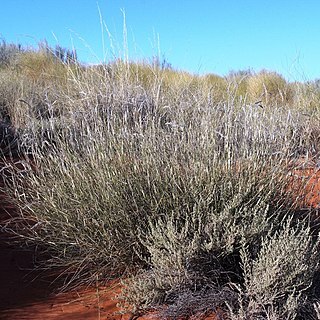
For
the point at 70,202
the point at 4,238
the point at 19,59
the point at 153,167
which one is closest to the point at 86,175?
the point at 70,202

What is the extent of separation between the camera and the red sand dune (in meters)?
3.96

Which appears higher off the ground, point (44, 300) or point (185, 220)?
point (185, 220)

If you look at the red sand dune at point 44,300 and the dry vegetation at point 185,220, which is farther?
the red sand dune at point 44,300

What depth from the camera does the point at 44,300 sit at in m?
4.23

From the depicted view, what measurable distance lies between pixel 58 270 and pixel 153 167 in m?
1.35

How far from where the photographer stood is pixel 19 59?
16188 mm

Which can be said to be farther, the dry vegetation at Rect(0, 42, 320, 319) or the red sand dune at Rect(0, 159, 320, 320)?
the red sand dune at Rect(0, 159, 320, 320)

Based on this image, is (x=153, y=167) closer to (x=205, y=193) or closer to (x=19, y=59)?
(x=205, y=193)

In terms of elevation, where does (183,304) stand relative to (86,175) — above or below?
below

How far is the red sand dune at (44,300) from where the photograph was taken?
3955 mm

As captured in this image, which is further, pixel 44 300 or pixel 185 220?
pixel 44 300

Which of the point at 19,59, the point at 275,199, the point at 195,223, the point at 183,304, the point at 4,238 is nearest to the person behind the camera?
the point at 183,304

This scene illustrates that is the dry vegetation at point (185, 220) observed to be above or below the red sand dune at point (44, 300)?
above

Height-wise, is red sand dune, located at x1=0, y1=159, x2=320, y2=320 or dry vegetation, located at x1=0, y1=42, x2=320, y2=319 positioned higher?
dry vegetation, located at x1=0, y1=42, x2=320, y2=319
